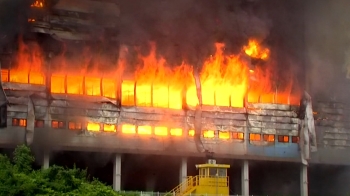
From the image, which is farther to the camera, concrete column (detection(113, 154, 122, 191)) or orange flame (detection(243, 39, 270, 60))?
orange flame (detection(243, 39, 270, 60))

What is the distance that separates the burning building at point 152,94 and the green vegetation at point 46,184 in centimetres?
753

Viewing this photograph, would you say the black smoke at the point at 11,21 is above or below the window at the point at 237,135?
above

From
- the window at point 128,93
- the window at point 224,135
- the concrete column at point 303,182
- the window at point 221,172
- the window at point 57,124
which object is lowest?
the concrete column at point 303,182

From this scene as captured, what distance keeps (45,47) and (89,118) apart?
22.0ft

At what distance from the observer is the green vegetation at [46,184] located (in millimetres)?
42500

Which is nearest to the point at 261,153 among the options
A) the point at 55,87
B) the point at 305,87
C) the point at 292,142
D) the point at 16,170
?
the point at 292,142

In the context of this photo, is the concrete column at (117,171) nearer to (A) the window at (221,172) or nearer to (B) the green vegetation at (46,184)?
(B) the green vegetation at (46,184)

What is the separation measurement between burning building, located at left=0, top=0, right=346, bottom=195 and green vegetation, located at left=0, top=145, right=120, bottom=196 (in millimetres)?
7534

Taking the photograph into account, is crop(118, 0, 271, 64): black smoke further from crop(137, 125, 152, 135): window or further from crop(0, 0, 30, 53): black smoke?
crop(0, 0, 30, 53): black smoke

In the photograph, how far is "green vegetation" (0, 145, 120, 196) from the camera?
42.5m

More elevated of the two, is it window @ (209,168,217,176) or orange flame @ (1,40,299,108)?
orange flame @ (1,40,299,108)

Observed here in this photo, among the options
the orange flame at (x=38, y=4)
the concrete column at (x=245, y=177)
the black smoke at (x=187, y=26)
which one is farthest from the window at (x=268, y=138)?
the orange flame at (x=38, y=4)

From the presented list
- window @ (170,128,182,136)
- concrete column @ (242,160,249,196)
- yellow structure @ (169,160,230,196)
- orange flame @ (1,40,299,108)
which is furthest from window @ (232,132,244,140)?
yellow structure @ (169,160,230,196)

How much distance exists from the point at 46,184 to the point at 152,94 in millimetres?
16213
